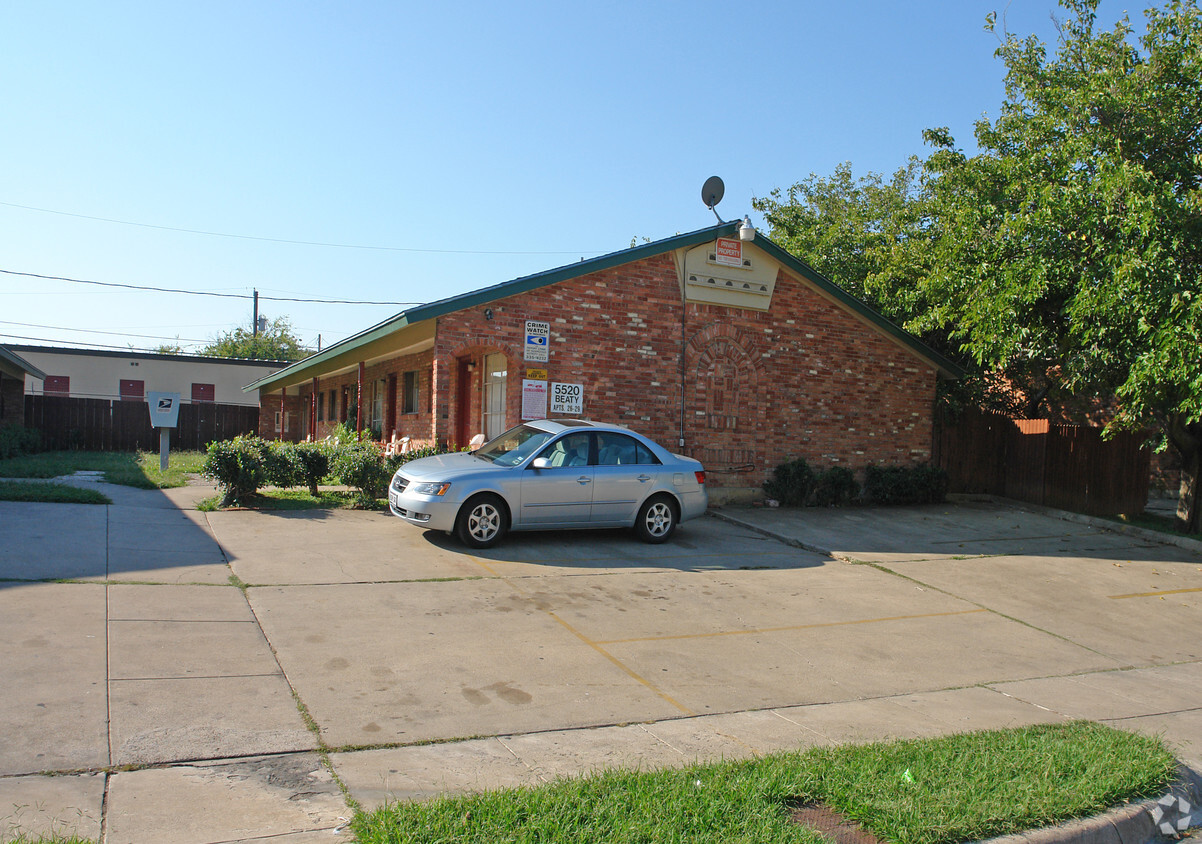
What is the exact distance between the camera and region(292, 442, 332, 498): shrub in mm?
13103

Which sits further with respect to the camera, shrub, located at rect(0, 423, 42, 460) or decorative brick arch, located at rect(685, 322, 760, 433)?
shrub, located at rect(0, 423, 42, 460)

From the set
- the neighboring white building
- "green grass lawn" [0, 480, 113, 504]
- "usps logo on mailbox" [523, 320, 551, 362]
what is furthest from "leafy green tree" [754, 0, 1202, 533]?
the neighboring white building

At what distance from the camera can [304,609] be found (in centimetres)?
745

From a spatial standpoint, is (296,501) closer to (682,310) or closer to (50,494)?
A: (50,494)

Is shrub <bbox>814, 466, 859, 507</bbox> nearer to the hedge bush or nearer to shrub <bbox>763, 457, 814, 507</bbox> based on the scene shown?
shrub <bbox>763, 457, 814, 507</bbox>

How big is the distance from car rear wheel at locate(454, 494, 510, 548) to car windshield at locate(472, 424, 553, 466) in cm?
62

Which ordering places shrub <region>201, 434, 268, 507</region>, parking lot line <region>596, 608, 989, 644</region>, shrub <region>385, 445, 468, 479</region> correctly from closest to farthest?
parking lot line <region>596, 608, 989, 644</region> → shrub <region>201, 434, 268, 507</region> → shrub <region>385, 445, 468, 479</region>

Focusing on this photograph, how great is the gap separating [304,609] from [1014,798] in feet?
18.3

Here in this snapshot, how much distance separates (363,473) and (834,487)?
28.6ft

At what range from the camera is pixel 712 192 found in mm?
15648

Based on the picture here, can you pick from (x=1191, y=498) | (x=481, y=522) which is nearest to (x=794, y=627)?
(x=481, y=522)

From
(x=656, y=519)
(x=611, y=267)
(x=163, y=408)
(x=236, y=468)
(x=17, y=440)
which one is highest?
(x=611, y=267)

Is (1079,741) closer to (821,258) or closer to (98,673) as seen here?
(98,673)

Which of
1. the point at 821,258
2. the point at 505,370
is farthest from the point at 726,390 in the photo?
the point at 821,258
